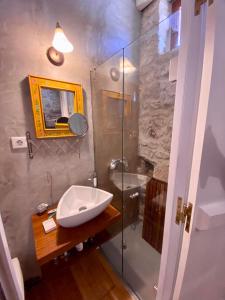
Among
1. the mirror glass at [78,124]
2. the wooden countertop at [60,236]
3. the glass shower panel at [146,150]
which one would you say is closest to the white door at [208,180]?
the wooden countertop at [60,236]

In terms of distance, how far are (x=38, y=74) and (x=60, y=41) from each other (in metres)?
0.32

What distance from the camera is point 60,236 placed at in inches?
39.1

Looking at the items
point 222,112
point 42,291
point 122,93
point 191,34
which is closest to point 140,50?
point 122,93

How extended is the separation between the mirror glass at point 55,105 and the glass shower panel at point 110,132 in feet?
0.96

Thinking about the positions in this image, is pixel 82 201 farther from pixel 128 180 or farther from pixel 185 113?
pixel 185 113

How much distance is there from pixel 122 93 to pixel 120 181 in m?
1.06

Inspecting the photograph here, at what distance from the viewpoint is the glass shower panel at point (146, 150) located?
1.31 m

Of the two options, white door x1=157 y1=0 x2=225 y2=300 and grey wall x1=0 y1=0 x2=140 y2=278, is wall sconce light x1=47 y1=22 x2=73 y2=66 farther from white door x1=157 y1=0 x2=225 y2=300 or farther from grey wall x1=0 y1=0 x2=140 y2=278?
white door x1=157 y1=0 x2=225 y2=300

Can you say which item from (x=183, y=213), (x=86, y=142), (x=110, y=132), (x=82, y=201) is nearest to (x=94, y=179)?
(x=82, y=201)

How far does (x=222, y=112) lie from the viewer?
1.50ft

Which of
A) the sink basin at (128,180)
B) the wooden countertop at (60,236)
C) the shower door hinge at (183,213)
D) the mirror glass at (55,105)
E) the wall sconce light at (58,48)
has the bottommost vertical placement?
the wooden countertop at (60,236)

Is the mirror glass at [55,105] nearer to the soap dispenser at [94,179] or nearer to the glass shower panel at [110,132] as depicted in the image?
the glass shower panel at [110,132]

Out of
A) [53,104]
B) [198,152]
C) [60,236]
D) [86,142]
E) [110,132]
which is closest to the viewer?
[198,152]

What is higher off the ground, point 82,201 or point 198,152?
point 198,152
